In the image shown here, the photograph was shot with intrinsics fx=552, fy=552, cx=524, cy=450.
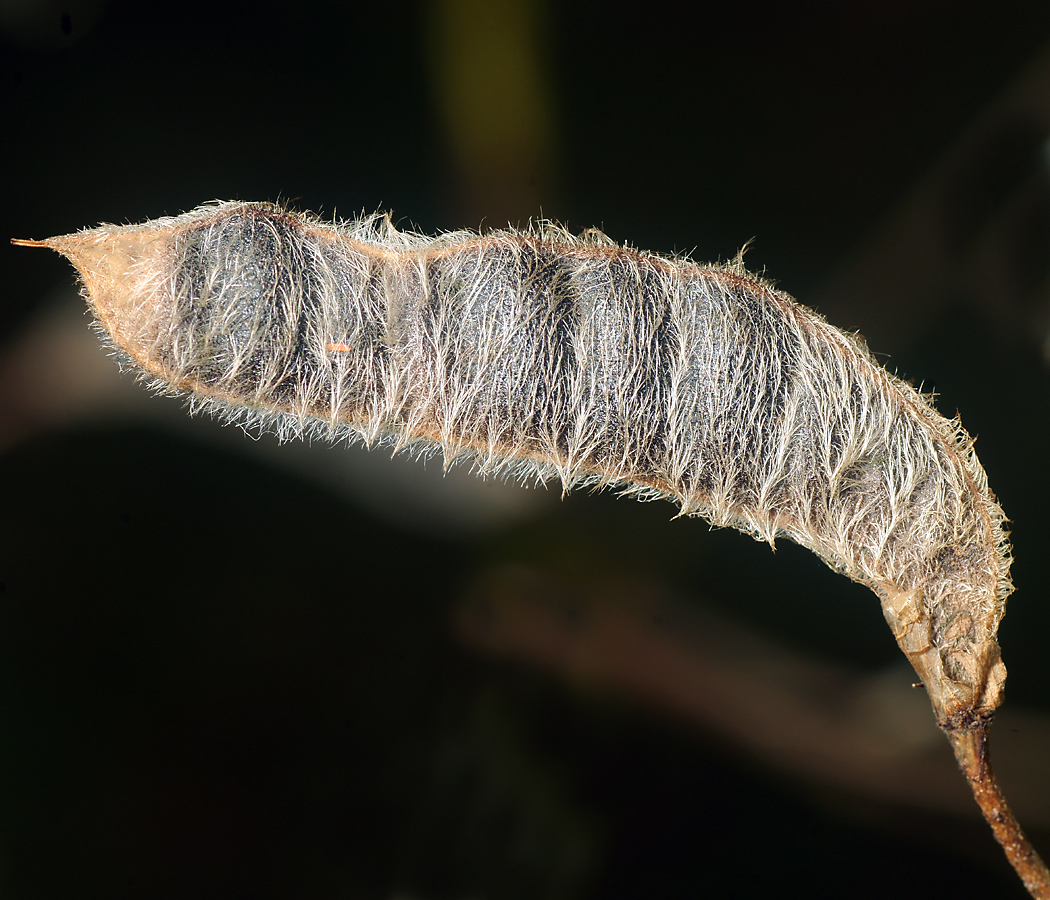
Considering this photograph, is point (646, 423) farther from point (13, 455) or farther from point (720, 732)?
point (13, 455)

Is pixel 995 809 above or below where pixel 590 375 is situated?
below

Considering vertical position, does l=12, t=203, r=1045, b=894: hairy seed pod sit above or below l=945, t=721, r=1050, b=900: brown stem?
above

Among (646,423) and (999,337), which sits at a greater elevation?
(999,337)

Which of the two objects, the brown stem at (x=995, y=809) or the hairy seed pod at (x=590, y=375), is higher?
the hairy seed pod at (x=590, y=375)

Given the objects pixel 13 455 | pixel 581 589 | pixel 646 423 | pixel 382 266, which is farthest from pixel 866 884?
pixel 13 455
